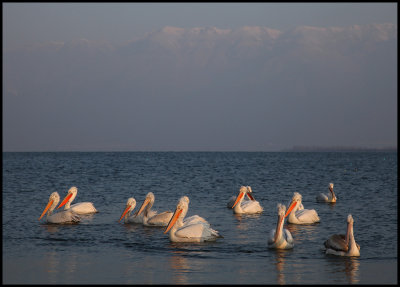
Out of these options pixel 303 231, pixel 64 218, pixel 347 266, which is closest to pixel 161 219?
pixel 64 218

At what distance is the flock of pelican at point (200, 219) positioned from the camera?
990 centimetres

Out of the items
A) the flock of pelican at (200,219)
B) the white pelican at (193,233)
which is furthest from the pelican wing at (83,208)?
the white pelican at (193,233)

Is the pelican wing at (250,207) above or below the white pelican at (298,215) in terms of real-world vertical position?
above

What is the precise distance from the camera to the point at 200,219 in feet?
39.7

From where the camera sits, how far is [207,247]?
34.7 feet

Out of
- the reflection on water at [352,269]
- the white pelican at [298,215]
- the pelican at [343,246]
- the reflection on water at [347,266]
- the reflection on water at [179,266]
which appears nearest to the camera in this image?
the reflection on water at [179,266]

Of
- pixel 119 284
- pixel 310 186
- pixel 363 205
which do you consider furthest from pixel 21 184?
pixel 119 284

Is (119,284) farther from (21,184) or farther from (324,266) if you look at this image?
(21,184)

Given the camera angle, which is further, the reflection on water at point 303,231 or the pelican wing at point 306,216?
the pelican wing at point 306,216

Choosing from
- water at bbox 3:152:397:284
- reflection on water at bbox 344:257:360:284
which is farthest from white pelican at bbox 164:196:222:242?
reflection on water at bbox 344:257:360:284

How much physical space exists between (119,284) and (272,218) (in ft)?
24.5

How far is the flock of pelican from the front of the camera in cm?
990

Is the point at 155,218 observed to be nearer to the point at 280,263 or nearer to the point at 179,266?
the point at 179,266

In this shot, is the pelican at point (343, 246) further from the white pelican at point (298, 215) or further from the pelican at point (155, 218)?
the pelican at point (155, 218)
